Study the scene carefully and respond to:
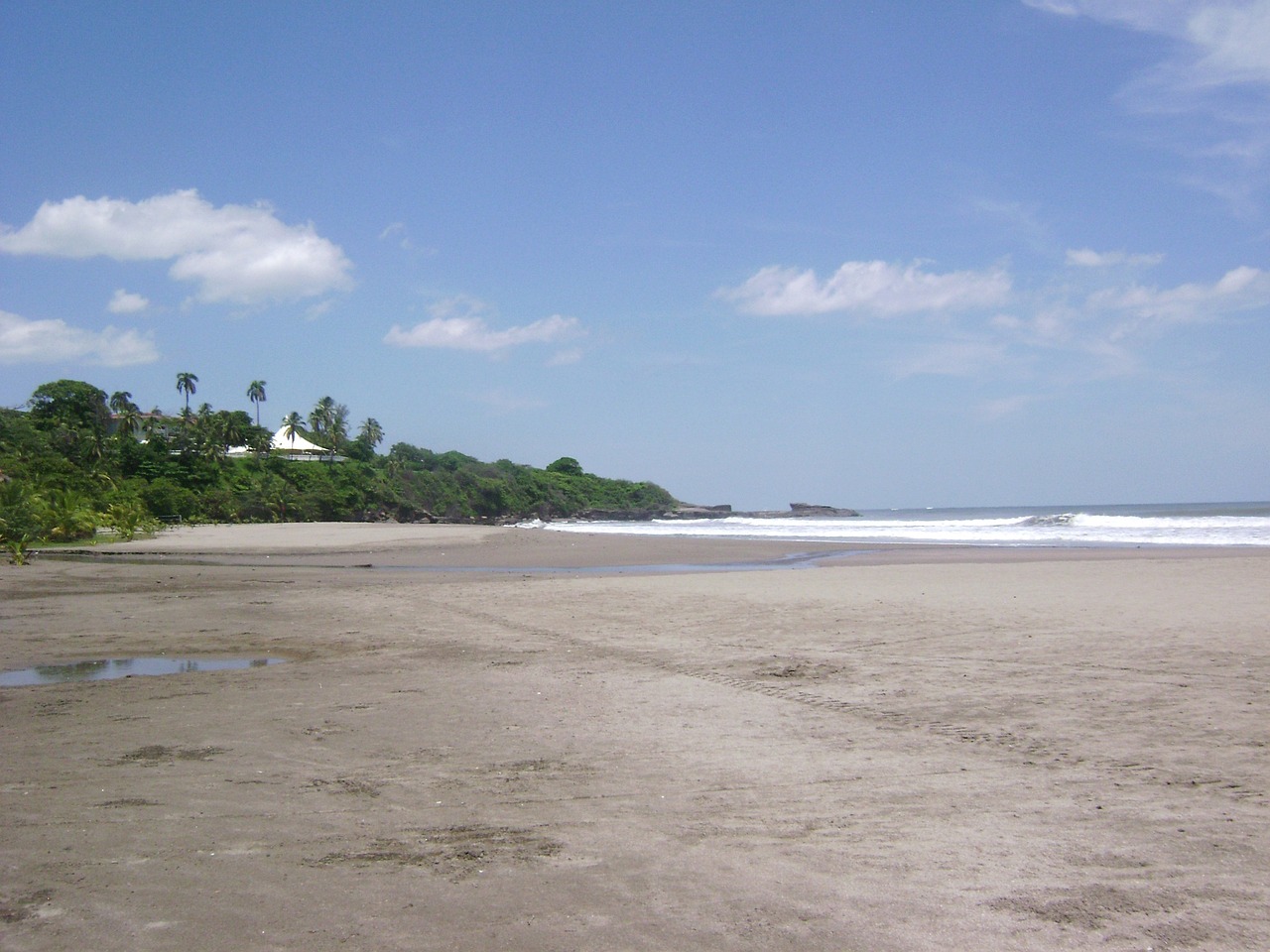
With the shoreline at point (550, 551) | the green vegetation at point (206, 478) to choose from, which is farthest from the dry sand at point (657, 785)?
the green vegetation at point (206, 478)

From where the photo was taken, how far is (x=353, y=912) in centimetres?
383

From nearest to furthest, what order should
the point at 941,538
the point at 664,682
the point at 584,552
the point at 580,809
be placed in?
the point at 580,809 < the point at 664,682 < the point at 584,552 < the point at 941,538

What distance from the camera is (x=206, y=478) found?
6544 cm

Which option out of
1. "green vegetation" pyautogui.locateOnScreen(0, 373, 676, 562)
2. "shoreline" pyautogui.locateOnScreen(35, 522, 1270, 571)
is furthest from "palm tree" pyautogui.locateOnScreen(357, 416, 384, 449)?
"shoreline" pyautogui.locateOnScreen(35, 522, 1270, 571)

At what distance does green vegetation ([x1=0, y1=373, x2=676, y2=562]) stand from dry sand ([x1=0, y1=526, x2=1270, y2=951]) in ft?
66.0

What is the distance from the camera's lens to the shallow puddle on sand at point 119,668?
30.3 feet

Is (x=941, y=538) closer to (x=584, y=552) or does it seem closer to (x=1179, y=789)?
(x=584, y=552)

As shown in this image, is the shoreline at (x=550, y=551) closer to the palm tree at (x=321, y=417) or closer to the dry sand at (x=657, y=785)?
the dry sand at (x=657, y=785)

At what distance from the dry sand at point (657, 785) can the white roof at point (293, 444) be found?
7722cm

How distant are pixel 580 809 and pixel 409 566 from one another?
21338 mm

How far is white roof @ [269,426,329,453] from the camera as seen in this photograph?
3377 inches

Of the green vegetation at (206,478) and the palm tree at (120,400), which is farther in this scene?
the palm tree at (120,400)

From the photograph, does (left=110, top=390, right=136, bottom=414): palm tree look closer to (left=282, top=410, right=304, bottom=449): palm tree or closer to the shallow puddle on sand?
(left=282, top=410, right=304, bottom=449): palm tree

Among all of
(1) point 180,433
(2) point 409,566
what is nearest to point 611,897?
(2) point 409,566
